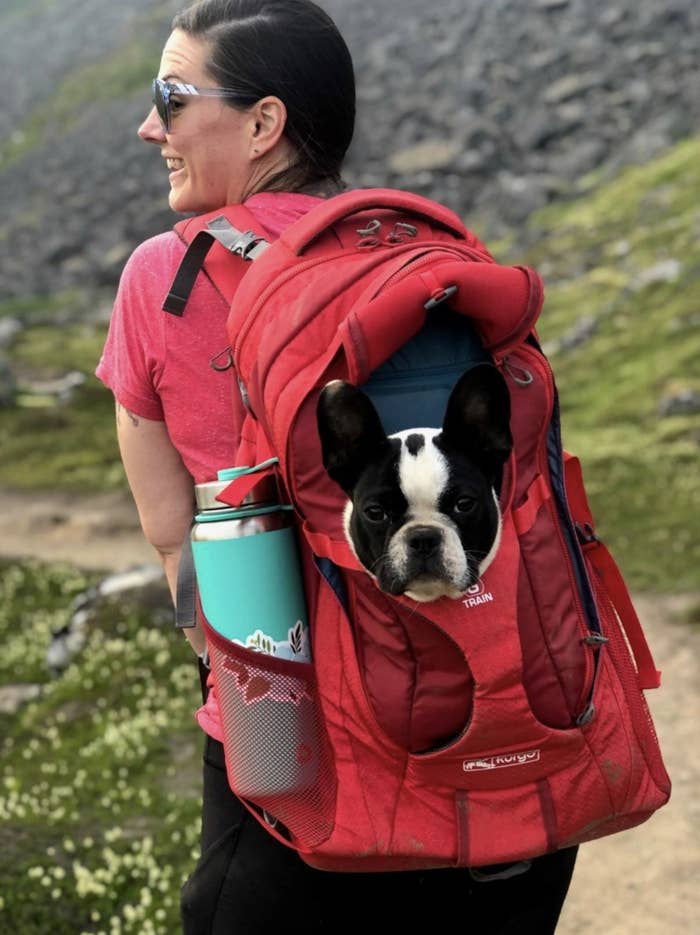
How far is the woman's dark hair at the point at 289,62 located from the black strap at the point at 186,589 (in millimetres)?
1200

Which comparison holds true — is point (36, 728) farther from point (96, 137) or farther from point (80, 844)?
point (96, 137)

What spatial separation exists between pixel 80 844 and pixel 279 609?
7830mm

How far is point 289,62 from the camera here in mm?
4078

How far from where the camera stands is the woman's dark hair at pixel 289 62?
4078 millimetres

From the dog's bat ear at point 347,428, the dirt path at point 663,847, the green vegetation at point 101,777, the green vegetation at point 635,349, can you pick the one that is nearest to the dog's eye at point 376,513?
the dog's bat ear at point 347,428

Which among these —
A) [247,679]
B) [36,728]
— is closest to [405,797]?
[247,679]

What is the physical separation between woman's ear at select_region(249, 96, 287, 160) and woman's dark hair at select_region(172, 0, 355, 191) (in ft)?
0.10

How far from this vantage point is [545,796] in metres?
3.62

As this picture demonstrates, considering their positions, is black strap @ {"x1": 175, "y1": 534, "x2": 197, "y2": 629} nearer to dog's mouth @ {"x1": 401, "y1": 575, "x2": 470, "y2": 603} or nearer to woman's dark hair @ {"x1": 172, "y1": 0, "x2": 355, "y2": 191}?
dog's mouth @ {"x1": 401, "y1": 575, "x2": 470, "y2": 603}

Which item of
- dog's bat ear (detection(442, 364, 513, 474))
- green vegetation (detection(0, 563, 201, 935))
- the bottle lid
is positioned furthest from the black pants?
green vegetation (detection(0, 563, 201, 935))

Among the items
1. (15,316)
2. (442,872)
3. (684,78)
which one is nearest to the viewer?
(442,872)

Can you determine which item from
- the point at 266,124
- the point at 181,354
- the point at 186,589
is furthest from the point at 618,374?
the point at 186,589

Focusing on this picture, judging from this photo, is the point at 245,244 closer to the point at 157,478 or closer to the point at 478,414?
the point at 157,478

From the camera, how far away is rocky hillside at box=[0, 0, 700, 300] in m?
55.6
